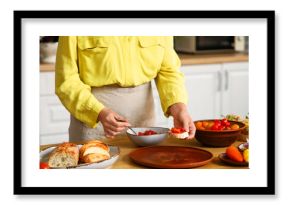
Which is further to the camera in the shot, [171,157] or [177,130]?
[177,130]

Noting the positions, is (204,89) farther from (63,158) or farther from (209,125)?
(63,158)

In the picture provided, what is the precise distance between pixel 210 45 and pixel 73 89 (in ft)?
7.09

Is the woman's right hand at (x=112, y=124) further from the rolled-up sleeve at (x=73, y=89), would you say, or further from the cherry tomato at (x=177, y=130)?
the cherry tomato at (x=177, y=130)

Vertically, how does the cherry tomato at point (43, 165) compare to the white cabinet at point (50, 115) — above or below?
below

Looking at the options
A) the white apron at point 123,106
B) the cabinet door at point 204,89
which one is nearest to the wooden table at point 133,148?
the white apron at point 123,106

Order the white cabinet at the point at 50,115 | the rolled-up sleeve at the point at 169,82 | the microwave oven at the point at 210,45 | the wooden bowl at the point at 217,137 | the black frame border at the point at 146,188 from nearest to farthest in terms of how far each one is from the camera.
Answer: the black frame border at the point at 146,188 → the wooden bowl at the point at 217,137 → the rolled-up sleeve at the point at 169,82 → the white cabinet at the point at 50,115 → the microwave oven at the point at 210,45

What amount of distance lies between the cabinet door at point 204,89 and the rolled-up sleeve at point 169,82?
162cm

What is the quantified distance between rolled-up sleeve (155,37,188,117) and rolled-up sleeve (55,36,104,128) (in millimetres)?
270

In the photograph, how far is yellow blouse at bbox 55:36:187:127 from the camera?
1.95 meters

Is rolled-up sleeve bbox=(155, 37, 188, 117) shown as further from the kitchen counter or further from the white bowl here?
the kitchen counter

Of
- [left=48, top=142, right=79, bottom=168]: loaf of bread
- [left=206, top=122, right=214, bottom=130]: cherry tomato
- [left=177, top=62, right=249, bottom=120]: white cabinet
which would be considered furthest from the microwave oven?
[left=48, top=142, right=79, bottom=168]: loaf of bread

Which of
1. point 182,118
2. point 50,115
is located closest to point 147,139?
point 182,118

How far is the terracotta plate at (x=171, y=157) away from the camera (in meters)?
1.72

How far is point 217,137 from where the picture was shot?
74.0 inches
